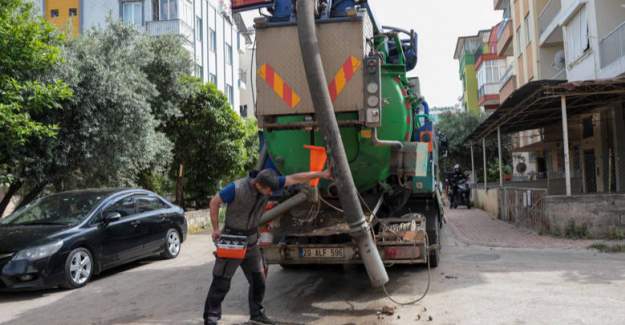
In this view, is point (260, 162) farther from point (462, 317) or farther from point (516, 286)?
point (516, 286)

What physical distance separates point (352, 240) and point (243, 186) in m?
1.37

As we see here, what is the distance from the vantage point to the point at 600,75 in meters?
14.4

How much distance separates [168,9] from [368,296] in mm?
21212

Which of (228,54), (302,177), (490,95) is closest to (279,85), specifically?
(302,177)

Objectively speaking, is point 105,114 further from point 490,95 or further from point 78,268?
point 490,95

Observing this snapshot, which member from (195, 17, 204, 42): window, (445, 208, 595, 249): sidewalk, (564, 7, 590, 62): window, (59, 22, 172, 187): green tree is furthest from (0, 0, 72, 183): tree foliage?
(195, 17, 204, 42): window

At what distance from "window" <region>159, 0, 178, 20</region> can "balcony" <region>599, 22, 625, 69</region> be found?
17.8m

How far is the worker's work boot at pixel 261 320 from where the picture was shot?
502 cm

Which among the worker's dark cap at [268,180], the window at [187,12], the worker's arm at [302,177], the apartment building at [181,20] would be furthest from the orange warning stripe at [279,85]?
the window at [187,12]

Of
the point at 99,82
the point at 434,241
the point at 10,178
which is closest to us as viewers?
the point at 434,241

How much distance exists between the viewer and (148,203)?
9422mm

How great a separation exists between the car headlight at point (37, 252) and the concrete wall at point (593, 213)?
9.14 m

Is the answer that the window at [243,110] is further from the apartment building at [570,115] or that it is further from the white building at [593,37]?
the white building at [593,37]

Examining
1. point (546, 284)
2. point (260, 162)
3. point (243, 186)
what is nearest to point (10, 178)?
point (260, 162)
